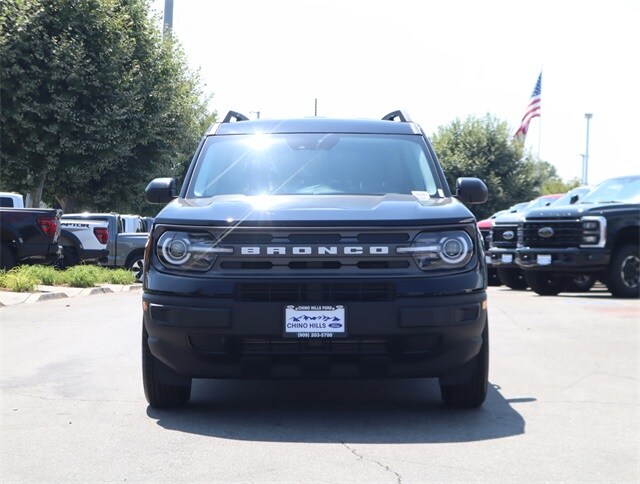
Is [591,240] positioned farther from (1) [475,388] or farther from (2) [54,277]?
(1) [475,388]

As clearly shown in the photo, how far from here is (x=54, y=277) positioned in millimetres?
18766

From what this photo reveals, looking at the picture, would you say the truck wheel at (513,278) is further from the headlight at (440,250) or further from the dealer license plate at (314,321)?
the dealer license plate at (314,321)

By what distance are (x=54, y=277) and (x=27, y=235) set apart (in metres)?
1.13

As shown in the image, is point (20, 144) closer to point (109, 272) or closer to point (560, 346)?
point (109, 272)

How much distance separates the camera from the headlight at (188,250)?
19.1 feet

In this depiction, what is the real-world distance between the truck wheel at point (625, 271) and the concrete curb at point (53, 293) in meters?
9.08

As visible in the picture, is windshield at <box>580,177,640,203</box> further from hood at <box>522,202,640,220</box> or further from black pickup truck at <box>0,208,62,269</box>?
black pickup truck at <box>0,208,62,269</box>

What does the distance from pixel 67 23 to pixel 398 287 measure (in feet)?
81.7

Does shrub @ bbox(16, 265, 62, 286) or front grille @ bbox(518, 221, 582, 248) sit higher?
front grille @ bbox(518, 221, 582, 248)

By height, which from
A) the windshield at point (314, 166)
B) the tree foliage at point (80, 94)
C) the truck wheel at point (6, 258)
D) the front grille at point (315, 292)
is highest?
the tree foliage at point (80, 94)

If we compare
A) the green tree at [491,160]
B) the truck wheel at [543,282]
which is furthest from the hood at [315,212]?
the green tree at [491,160]

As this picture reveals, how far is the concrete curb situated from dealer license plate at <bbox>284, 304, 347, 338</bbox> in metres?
9.36

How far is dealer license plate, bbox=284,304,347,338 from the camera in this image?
5.65 m

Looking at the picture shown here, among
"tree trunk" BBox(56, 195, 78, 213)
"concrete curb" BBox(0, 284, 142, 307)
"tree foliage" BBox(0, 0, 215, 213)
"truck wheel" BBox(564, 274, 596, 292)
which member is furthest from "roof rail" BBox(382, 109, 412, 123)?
"tree trunk" BBox(56, 195, 78, 213)
